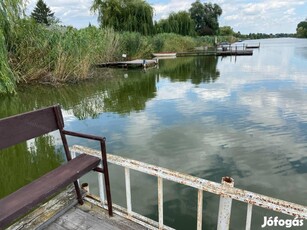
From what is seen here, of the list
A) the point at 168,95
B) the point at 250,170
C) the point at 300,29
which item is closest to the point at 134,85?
the point at 168,95

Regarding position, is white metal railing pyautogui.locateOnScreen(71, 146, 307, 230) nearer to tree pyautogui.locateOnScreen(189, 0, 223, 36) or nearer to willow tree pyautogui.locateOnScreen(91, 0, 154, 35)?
willow tree pyautogui.locateOnScreen(91, 0, 154, 35)

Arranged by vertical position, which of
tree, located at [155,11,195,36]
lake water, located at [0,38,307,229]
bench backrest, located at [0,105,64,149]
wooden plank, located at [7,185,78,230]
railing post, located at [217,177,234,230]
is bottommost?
lake water, located at [0,38,307,229]

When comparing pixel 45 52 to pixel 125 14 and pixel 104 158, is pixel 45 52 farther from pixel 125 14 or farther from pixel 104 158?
pixel 125 14

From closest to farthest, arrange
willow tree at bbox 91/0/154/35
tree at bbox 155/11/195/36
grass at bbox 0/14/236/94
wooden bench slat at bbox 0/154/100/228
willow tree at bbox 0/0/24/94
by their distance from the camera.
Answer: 1. wooden bench slat at bbox 0/154/100/228
2. willow tree at bbox 0/0/24/94
3. grass at bbox 0/14/236/94
4. willow tree at bbox 91/0/154/35
5. tree at bbox 155/11/195/36

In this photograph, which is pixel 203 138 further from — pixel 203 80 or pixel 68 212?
pixel 203 80

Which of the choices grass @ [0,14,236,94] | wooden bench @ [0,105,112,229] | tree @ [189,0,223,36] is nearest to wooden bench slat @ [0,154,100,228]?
wooden bench @ [0,105,112,229]

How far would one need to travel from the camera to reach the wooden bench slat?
1.46 meters

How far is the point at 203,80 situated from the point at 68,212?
35.7ft

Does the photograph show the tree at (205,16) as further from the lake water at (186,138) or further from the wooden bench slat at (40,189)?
the wooden bench slat at (40,189)

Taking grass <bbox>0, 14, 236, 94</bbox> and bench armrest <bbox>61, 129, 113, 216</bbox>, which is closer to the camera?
bench armrest <bbox>61, 129, 113, 216</bbox>

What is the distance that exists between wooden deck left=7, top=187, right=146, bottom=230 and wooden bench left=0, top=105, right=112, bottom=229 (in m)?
0.09

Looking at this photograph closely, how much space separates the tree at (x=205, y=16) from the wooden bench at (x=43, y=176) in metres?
47.2

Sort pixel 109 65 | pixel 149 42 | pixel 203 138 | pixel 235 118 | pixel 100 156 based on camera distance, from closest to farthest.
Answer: pixel 100 156 < pixel 203 138 < pixel 235 118 < pixel 109 65 < pixel 149 42

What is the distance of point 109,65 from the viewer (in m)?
15.5
